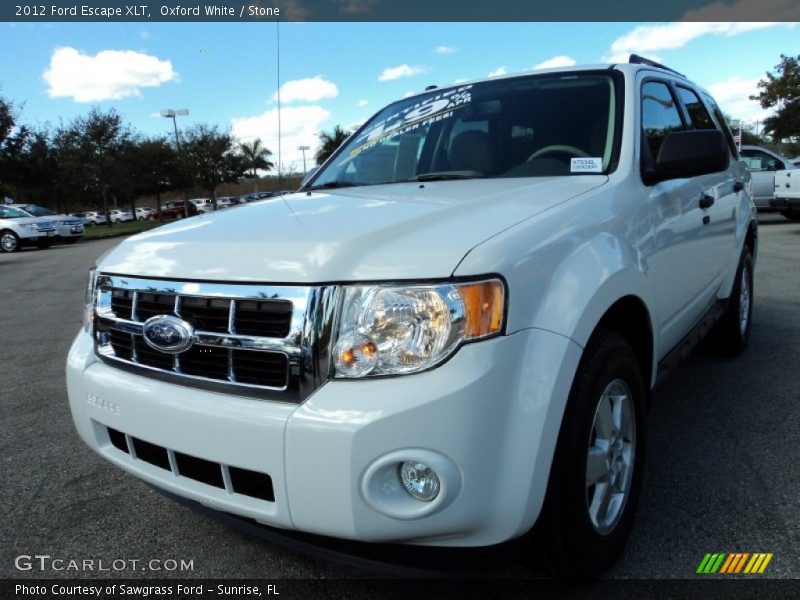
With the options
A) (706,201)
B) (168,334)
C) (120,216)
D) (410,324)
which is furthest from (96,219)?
(410,324)

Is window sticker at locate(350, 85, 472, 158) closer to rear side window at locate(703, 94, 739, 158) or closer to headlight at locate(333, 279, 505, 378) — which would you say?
headlight at locate(333, 279, 505, 378)

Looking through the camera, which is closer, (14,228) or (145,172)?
(14,228)

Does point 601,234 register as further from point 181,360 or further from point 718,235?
point 718,235

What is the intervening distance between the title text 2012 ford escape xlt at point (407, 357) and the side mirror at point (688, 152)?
0.4 inches

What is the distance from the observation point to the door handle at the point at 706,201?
122 inches

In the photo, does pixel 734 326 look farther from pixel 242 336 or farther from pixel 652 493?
pixel 242 336

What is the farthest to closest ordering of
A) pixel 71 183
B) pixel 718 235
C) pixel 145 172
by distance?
pixel 145 172 → pixel 71 183 → pixel 718 235

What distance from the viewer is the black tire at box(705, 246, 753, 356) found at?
4.15 m

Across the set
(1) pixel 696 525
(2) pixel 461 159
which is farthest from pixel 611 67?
(1) pixel 696 525

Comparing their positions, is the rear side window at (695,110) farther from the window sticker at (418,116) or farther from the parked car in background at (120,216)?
the parked car in background at (120,216)

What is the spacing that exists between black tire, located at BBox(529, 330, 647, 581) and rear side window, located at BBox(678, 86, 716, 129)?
218 centimetres

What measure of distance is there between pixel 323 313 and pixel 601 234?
973mm

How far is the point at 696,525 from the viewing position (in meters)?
2.37

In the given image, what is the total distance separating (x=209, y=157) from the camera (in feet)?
151
